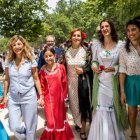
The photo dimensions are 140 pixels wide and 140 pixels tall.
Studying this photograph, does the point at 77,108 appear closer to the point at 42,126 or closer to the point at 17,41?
the point at 42,126

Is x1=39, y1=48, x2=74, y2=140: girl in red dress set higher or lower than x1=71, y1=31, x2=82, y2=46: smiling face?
lower

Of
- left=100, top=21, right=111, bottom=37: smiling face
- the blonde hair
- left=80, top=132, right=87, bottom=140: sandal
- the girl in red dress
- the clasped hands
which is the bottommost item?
left=80, top=132, right=87, bottom=140: sandal

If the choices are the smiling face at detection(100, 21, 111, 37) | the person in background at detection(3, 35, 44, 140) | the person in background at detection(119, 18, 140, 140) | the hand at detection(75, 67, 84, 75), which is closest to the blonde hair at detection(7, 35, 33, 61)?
the person in background at detection(3, 35, 44, 140)

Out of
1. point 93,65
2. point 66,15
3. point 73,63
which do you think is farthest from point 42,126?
point 66,15

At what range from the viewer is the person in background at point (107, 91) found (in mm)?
4641

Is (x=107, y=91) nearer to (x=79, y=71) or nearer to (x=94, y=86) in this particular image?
(x=94, y=86)

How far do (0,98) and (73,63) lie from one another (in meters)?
1.41

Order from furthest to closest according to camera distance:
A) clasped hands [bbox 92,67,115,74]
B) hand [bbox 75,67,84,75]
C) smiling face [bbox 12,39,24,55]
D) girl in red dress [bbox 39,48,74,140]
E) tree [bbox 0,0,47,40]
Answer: tree [bbox 0,0,47,40] < hand [bbox 75,67,84,75] < girl in red dress [bbox 39,48,74,140] < clasped hands [bbox 92,67,115,74] < smiling face [bbox 12,39,24,55]

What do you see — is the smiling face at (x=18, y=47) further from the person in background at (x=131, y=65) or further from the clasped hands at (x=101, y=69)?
the person in background at (x=131, y=65)

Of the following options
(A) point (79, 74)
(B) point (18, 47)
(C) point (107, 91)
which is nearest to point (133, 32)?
(C) point (107, 91)

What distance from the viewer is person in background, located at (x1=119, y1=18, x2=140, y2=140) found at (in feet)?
14.8

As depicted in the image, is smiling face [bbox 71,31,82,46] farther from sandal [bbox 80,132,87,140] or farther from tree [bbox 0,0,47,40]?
tree [bbox 0,0,47,40]

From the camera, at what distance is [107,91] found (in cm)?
470

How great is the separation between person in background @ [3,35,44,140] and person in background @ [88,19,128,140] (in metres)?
0.94
